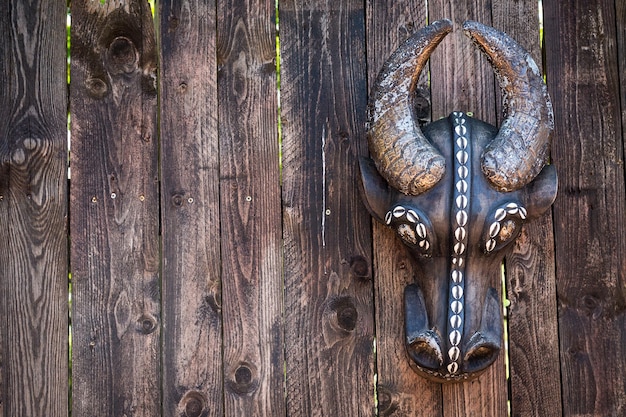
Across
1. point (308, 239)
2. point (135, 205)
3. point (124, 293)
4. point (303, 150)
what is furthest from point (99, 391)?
point (303, 150)

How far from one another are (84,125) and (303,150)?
63 cm

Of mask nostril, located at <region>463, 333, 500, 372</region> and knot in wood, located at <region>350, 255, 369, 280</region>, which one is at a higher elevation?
knot in wood, located at <region>350, 255, 369, 280</region>

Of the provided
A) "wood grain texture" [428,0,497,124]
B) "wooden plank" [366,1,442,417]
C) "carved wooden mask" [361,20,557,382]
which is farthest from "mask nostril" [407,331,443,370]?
"wood grain texture" [428,0,497,124]

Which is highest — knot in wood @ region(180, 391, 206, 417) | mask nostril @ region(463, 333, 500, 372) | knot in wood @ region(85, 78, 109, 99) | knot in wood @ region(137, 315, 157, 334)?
knot in wood @ region(85, 78, 109, 99)

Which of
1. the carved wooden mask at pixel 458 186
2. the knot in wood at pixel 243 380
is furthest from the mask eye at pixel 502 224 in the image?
the knot in wood at pixel 243 380

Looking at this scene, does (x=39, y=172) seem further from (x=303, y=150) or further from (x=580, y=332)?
(x=580, y=332)

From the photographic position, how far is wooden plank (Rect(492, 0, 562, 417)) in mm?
2635

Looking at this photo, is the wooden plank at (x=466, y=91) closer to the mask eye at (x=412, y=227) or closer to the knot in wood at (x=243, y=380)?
the mask eye at (x=412, y=227)

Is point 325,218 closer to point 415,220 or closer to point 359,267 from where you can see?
point 359,267

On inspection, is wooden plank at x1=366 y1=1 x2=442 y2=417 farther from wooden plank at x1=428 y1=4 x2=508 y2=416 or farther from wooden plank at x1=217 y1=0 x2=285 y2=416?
wooden plank at x1=217 y1=0 x2=285 y2=416

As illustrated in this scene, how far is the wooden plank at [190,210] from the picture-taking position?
2.60 metres

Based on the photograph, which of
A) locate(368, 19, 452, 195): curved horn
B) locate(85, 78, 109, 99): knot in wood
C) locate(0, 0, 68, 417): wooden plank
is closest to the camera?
locate(368, 19, 452, 195): curved horn

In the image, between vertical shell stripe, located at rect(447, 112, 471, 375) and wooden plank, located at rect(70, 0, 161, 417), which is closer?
vertical shell stripe, located at rect(447, 112, 471, 375)

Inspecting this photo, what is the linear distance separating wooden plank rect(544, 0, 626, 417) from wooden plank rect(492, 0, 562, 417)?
0.10 feet
